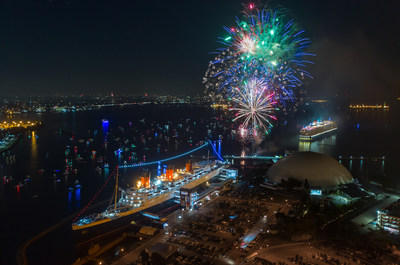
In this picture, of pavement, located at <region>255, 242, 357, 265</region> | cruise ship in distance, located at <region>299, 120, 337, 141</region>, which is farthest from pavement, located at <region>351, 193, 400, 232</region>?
cruise ship in distance, located at <region>299, 120, 337, 141</region>

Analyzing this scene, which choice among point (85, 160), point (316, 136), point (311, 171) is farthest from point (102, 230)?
point (316, 136)

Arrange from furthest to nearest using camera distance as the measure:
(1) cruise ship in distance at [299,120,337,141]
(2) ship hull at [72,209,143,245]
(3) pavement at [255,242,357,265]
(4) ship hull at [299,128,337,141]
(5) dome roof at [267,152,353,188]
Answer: (1) cruise ship in distance at [299,120,337,141] < (4) ship hull at [299,128,337,141] < (5) dome roof at [267,152,353,188] < (2) ship hull at [72,209,143,245] < (3) pavement at [255,242,357,265]

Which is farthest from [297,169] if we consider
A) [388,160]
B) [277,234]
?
[388,160]

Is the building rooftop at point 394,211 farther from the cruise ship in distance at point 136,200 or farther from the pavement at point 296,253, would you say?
the cruise ship in distance at point 136,200

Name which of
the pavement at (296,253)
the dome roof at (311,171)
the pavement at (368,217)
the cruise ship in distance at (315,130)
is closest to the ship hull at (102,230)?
the pavement at (296,253)

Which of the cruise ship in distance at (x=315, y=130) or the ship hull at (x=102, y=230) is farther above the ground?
the cruise ship in distance at (x=315, y=130)

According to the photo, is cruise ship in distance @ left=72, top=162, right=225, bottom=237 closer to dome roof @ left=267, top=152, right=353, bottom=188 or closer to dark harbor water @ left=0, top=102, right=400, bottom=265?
dark harbor water @ left=0, top=102, right=400, bottom=265
